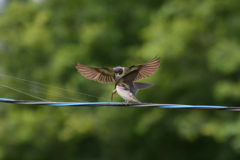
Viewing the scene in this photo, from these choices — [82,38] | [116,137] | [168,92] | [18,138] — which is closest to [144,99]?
[168,92]

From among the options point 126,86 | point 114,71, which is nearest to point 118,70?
point 114,71

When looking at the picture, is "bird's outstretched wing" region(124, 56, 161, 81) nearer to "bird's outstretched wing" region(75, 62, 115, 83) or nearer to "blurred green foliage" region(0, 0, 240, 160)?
"bird's outstretched wing" region(75, 62, 115, 83)

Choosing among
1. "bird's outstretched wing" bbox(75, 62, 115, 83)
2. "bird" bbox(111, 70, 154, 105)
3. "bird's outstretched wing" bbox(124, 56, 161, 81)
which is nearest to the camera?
"bird" bbox(111, 70, 154, 105)

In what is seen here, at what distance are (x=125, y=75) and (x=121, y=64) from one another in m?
10.2

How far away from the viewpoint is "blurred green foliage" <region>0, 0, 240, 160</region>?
41.9 feet

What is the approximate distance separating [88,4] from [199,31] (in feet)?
15.0

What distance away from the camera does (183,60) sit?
13.5 metres

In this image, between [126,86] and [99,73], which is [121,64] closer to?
[99,73]

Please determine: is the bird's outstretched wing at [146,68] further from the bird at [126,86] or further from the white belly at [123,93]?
the white belly at [123,93]

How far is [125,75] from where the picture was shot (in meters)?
4.71

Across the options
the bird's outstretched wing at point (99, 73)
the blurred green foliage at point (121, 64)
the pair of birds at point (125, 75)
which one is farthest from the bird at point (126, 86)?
the blurred green foliage at point (121, 64)

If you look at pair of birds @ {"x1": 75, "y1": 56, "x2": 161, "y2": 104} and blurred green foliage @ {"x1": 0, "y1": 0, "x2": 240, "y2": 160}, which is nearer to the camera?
pair of birds @ {"x1": 75, "y1": 56, "x2": 161, "y2": 104}

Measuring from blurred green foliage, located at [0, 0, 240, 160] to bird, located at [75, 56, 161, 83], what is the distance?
21.9ft

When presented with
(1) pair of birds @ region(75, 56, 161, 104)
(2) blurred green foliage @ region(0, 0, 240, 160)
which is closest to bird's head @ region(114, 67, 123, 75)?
(1) pair of birds @ region(75, 56, 161, 104)
